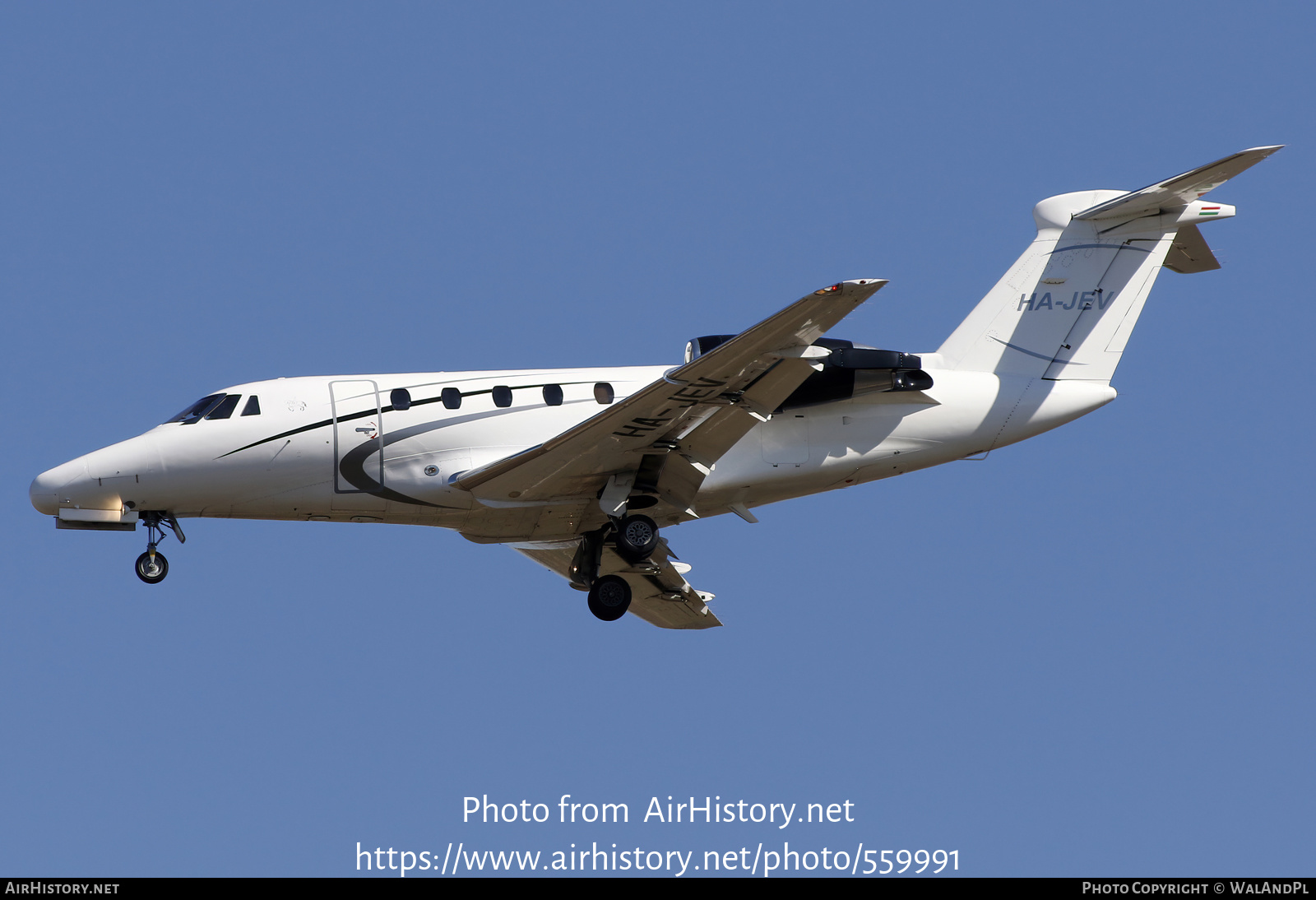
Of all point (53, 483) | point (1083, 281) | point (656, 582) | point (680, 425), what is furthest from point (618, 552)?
point (1083, 281)

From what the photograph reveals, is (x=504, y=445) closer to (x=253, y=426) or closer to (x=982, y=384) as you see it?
(x=253, y=426)

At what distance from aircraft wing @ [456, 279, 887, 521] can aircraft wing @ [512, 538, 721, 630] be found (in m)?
1.79

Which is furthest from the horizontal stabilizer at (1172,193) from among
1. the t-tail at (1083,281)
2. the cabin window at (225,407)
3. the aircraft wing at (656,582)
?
the cabin window at (225,407)

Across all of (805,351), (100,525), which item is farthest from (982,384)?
(100,525)

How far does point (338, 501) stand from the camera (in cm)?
2066

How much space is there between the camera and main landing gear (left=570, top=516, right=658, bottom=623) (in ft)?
67.8

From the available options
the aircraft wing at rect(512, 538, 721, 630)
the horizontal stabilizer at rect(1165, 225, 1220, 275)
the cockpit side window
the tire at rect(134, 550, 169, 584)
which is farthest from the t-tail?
the tire at rect(134, 550, 169, 584)

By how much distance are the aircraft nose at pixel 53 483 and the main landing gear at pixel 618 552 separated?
6690 mm

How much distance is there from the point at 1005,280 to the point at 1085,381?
1848 millimetres

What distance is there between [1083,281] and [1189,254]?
67.6 inches

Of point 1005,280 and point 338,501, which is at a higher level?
point 1005,280
